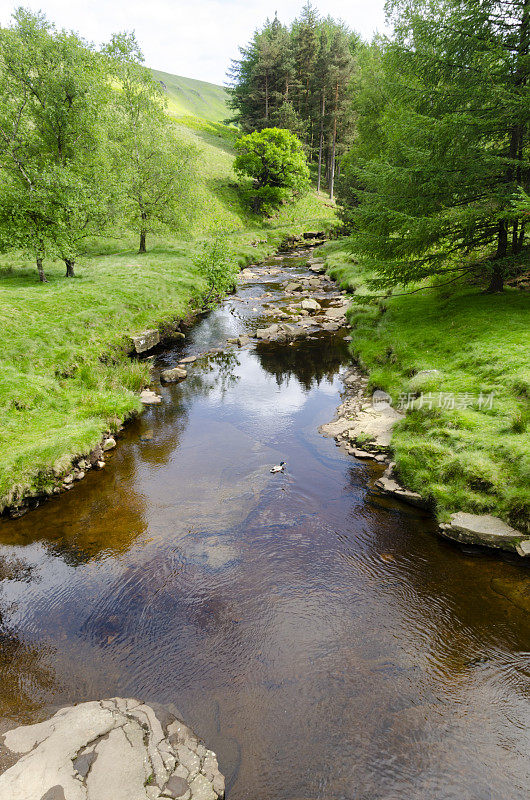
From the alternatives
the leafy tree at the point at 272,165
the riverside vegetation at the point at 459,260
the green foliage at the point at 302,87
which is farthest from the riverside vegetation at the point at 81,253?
the green foliage at the point at 302,87

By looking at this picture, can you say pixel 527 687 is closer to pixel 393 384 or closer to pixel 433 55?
pixel 393 384

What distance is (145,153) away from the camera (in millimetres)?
33938

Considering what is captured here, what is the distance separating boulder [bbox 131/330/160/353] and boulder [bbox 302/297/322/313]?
34.7 ft

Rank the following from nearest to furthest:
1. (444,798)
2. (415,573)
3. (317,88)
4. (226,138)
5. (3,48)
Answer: (444,798) < (415,573) < (3,48) < (317,88) < (226,138)

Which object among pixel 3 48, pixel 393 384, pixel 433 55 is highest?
pixel 3 48

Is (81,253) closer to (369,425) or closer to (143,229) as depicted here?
(143,229)

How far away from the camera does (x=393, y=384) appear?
1579cm

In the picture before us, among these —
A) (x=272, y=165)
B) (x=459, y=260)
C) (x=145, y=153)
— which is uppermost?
(x=272, y=165)

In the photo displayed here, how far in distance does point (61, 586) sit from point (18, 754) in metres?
3.42

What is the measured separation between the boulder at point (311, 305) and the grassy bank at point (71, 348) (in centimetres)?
759

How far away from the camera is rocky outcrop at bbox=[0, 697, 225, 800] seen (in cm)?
512

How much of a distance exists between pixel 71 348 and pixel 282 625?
14.6 meters

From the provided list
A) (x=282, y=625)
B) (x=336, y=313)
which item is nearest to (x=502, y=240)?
(x=336, y=313)

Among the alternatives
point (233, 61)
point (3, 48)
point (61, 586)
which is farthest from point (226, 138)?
point (61, 586)
